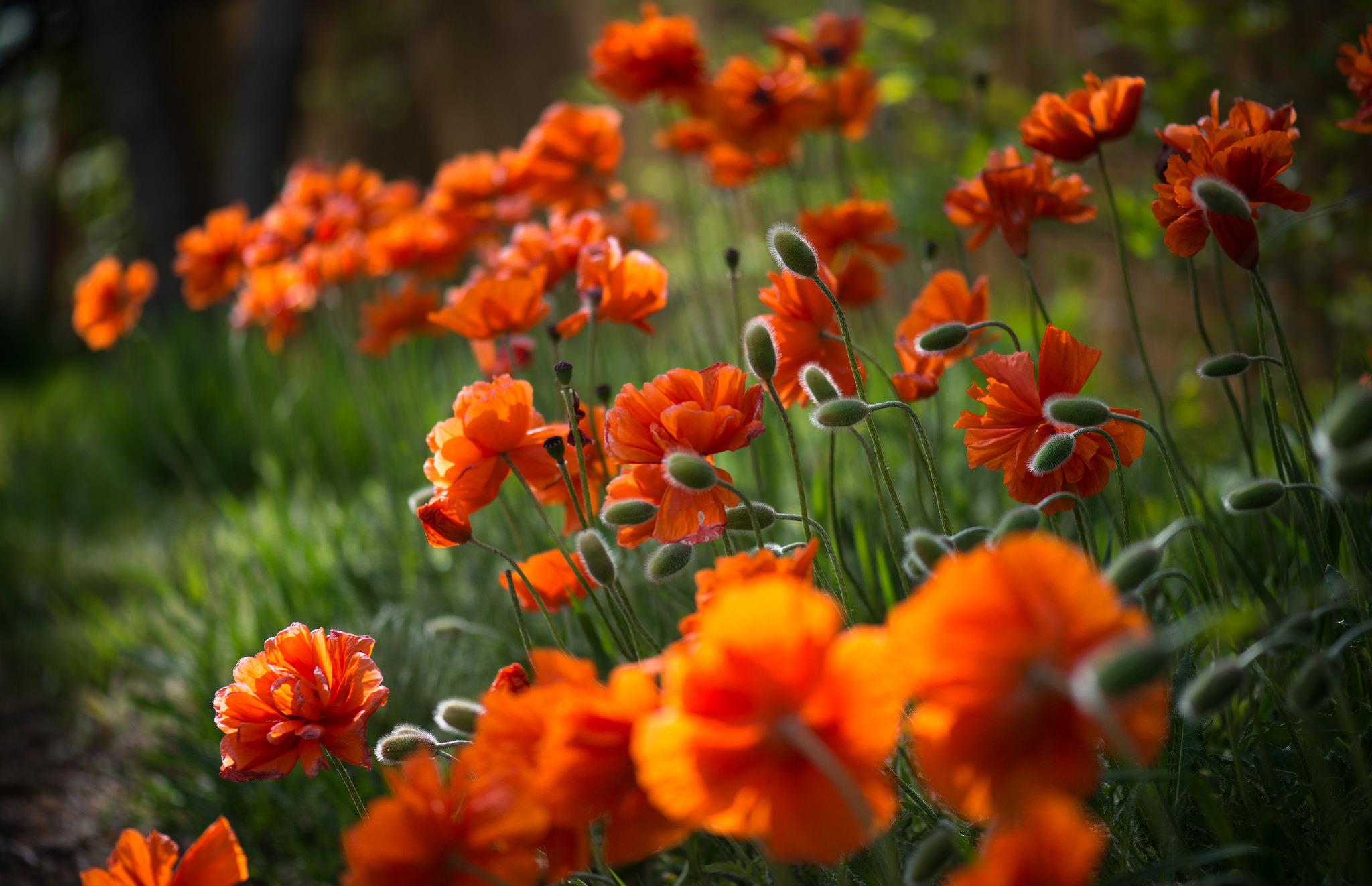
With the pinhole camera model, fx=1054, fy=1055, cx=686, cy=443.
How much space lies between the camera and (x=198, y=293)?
2604 millimetres

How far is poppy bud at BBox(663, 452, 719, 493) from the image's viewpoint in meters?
0.93

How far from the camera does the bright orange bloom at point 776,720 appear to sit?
648 mm

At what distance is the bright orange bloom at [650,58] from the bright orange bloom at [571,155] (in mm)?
90

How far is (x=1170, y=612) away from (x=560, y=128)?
1.52 m

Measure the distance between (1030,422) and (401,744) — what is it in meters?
0.72

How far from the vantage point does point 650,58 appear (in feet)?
7.20

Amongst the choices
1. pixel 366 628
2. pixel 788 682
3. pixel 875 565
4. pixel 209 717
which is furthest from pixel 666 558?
pixel 209 717

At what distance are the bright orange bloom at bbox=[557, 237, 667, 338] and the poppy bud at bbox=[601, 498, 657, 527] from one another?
0.45 m

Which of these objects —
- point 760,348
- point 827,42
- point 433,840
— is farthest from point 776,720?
point 827,42

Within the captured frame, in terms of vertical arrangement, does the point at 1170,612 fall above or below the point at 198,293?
below

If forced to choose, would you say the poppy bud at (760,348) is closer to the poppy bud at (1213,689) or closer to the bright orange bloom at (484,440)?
the bright orange bloom at (484,440)

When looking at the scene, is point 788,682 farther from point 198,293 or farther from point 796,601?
point 198,293

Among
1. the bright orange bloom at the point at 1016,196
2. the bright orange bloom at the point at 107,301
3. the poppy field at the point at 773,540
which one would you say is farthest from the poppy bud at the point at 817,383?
the bright orange bloom at the point at 107,301

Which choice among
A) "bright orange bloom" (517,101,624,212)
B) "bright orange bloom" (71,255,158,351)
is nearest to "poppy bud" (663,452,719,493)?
"bright orange bloom" (517,101,624,212)
